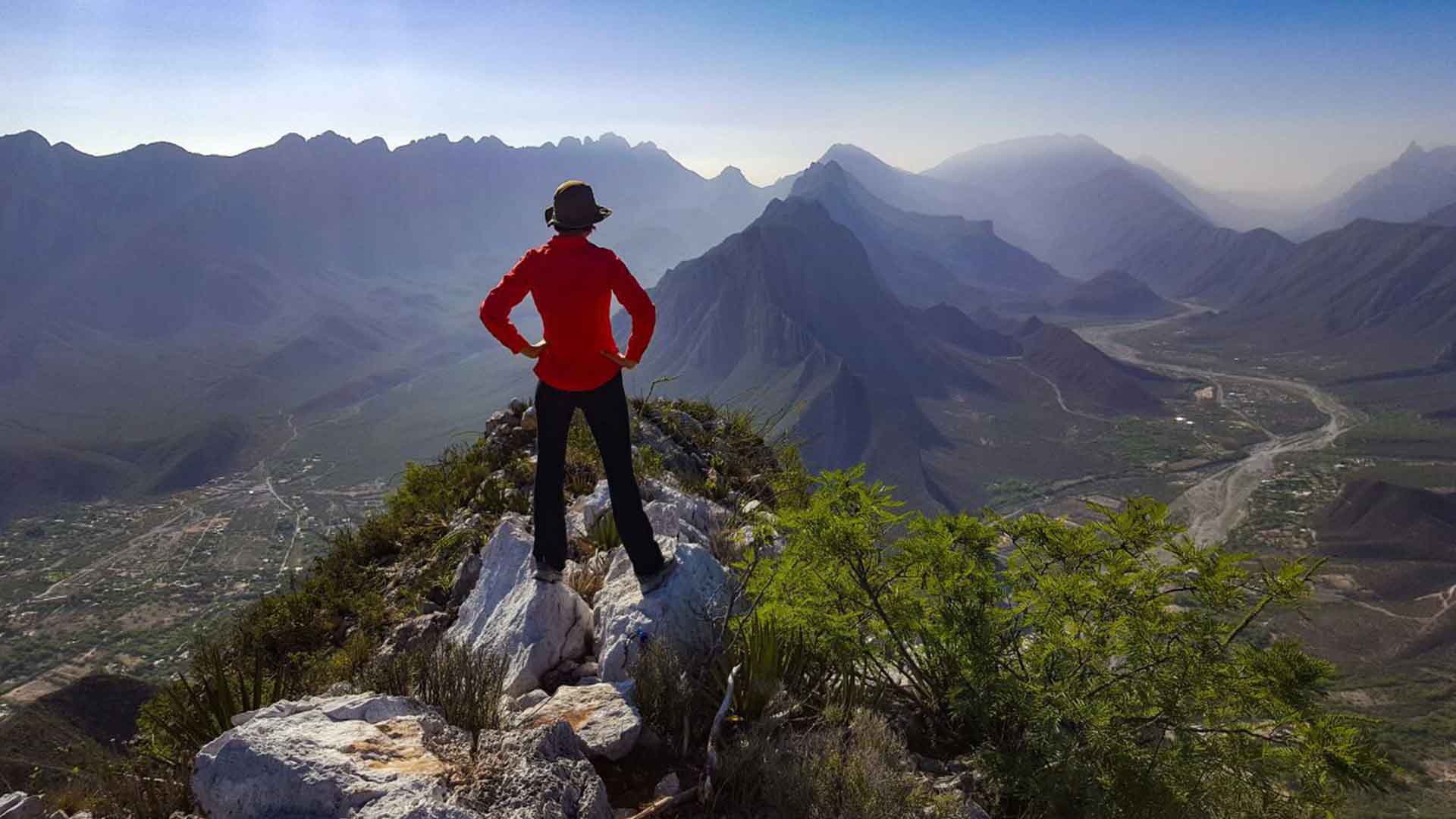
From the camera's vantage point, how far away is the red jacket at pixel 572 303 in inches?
192

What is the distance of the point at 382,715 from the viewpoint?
10.3 ft

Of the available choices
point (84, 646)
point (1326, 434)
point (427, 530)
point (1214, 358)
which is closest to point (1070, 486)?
point (1326, 434)

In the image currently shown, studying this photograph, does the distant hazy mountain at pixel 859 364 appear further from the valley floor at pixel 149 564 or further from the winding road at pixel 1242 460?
the valley floor at pixel 149 564

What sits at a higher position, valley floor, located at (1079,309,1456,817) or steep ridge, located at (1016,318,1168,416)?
steep ridge, located at (1016,318,1168,416)

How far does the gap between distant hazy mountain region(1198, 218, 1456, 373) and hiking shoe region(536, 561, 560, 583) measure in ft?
637

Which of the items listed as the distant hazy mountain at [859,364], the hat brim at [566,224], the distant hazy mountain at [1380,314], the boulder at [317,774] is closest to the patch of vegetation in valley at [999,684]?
the boulder at [317,774]

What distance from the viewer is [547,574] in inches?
201

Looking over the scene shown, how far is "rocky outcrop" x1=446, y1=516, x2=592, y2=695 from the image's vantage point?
4.55 metres

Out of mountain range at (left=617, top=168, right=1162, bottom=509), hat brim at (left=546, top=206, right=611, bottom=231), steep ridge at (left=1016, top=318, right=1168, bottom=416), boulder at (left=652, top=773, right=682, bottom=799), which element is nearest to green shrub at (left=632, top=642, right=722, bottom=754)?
boulder at (left=652, top=773, right=682, bottom=799)

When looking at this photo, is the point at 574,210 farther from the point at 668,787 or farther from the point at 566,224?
the point at 668,787

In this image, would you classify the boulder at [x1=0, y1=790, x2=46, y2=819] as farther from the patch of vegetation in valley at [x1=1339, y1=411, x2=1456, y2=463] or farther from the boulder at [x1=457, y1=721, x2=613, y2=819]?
the patch of vegetation in valley at [x1=1339, y1=411, x2=1456, y2=463]

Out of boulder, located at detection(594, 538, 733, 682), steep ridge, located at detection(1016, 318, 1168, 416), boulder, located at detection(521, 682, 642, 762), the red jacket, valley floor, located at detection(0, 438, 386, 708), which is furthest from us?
steep ridge, located at detection(1016, 318, 1168, 416)

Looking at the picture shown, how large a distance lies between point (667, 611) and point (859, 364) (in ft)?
512

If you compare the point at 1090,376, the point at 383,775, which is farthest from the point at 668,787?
the point at 1090,376
